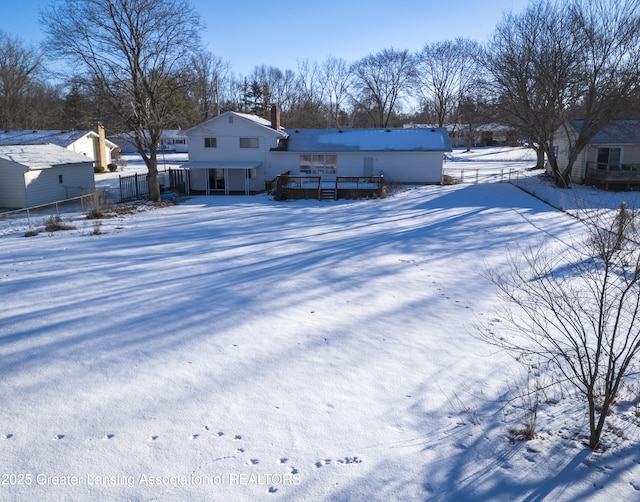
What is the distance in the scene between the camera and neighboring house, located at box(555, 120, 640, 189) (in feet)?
102

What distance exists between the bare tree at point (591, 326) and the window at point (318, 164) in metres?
23.1

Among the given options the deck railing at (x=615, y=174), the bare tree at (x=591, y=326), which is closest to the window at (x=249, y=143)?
the deck railing at (x=615, y=174)

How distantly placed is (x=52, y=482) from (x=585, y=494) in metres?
5.28

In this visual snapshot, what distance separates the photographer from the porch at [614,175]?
102ft

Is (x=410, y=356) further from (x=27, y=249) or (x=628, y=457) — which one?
(x=27, y=249)

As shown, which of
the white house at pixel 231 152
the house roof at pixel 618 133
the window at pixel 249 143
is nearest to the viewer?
the house roof at pixel 618 133

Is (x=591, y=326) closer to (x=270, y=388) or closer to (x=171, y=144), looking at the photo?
(x=270, y=388)

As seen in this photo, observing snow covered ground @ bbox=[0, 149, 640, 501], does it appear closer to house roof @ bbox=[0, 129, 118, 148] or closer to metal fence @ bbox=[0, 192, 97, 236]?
metal fence @ bbox=[0, 192, 97, 236]

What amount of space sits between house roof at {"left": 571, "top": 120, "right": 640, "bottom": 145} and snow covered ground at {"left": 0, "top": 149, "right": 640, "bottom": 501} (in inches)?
942

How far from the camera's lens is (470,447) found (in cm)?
538

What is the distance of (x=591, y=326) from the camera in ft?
29.5

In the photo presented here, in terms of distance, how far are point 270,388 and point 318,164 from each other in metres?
29.5

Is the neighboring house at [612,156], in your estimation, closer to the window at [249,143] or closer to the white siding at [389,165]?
the white siding at [389,165]

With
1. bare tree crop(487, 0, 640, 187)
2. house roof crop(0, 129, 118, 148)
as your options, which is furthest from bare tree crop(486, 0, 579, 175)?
house roof crop(0, 129, 118, 148)
